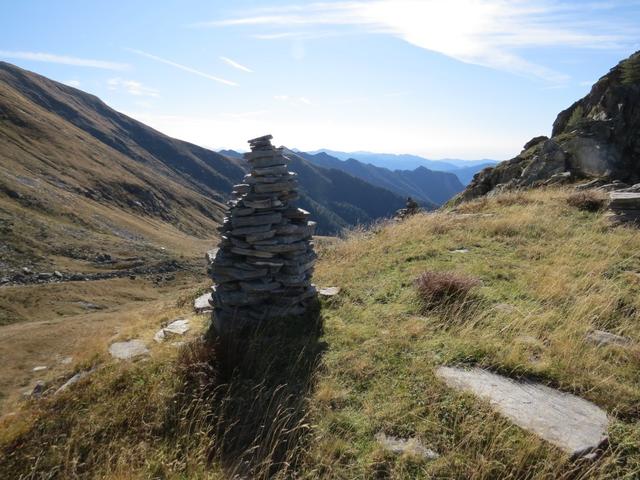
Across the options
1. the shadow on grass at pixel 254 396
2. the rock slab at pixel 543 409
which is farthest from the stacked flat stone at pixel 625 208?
the shadow on grass at pixel 254 396

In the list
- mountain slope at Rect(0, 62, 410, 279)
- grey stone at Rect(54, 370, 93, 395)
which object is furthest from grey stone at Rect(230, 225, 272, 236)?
mountain slope at Rect(0, 62, 410, 279)

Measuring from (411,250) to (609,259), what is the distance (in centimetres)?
518

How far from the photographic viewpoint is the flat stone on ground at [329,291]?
1055cm

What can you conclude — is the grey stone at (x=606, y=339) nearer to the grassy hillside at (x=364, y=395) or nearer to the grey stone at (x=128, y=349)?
the grassy hillside at (x=364, y=395)

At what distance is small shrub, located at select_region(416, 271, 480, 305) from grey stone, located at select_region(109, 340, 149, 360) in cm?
620

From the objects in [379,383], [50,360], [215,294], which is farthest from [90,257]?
[379,383]

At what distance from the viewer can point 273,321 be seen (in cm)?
915

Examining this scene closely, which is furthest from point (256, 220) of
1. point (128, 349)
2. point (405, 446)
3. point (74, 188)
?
point (74, 188)

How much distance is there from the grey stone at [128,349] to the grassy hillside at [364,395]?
3.25ft

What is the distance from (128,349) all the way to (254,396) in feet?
16.7

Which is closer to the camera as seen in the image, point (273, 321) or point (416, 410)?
point (416, 410)

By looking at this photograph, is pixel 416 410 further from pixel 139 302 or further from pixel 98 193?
pixel 98 193

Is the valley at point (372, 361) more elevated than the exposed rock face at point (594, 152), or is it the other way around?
the exposed rock face at point (594, 152)

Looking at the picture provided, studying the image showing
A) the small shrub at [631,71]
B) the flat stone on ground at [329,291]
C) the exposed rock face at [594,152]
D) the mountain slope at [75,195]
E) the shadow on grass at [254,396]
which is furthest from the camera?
the mountain slope at [75,195]
